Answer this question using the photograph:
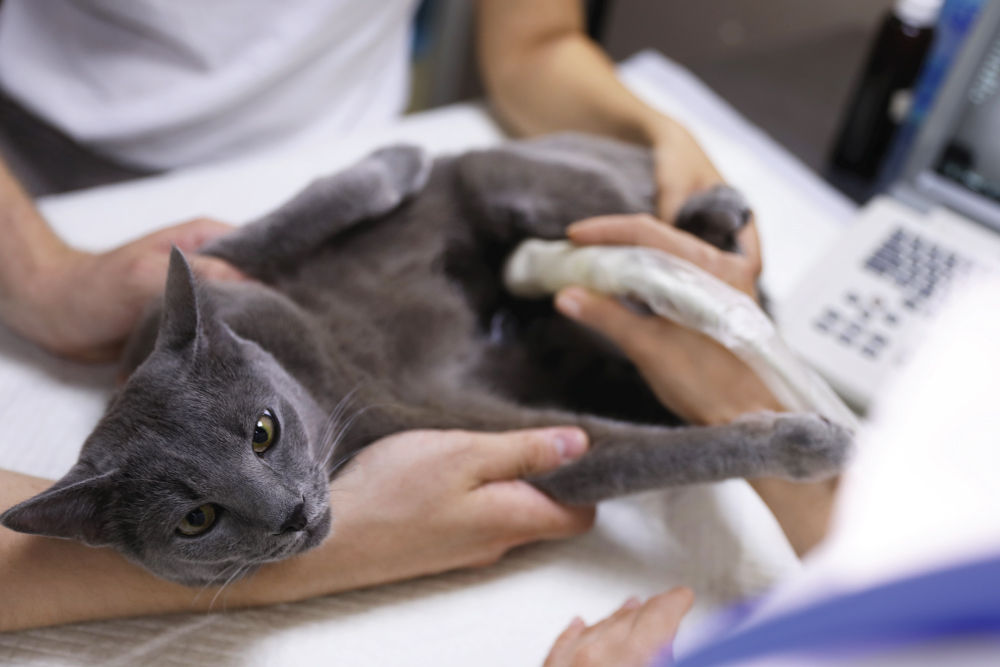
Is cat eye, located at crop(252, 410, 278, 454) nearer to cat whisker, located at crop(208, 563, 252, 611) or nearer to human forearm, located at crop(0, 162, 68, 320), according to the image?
cat whisker, located at crop(208, 563, 252, 611)

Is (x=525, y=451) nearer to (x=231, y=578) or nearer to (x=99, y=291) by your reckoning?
(x=231, y=578)

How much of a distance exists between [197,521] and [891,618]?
0.53 metres

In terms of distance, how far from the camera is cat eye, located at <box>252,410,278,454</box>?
0.62 m

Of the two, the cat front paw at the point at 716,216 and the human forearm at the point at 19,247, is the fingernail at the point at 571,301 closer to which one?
the cat front paw at the point at 716,216

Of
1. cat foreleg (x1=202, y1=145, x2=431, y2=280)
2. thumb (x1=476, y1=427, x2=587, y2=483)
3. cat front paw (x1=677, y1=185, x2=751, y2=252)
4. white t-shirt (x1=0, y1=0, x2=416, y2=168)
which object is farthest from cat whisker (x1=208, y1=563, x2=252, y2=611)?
white t-shirt (x1=0, y1=0, x2=416, y2=168)

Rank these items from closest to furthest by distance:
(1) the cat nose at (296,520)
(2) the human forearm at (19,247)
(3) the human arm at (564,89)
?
(1) the cat nose at (296,520), (2) the human forearm at (19,247), (3) the human arm at (564,89)

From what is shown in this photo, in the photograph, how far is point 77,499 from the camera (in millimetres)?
536

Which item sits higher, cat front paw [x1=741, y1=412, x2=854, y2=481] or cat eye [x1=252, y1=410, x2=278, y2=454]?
cat front paw [x1=741, y1=412, x2=854, y2=481]

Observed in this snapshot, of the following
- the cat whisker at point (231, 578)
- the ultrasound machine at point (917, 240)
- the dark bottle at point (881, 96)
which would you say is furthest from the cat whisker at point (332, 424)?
the dark bottle at point (881, 96)

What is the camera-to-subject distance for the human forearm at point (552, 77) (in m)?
1.05

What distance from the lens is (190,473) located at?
57cm

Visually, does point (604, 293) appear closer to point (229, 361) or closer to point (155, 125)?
point (229, 361)

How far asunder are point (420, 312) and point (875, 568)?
0.68 m

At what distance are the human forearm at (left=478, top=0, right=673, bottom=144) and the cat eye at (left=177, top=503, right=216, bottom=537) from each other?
2.23ft
